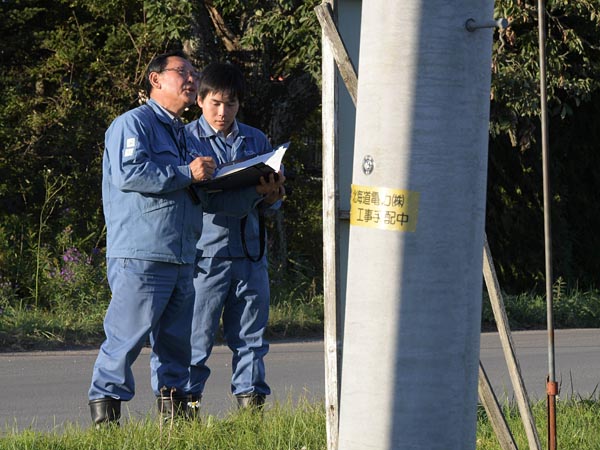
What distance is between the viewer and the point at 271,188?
599cm

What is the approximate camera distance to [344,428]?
279 cm

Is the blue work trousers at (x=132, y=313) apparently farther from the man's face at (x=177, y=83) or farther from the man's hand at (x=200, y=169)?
the man's face at (x=177, y=83)

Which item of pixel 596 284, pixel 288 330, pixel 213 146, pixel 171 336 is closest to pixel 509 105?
pixel 288 330

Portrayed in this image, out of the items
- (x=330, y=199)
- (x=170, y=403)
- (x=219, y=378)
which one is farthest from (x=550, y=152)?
(x=330, y=199)

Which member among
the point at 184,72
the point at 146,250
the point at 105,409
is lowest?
the point at 105,409

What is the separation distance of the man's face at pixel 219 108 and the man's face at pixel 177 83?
1.55ft

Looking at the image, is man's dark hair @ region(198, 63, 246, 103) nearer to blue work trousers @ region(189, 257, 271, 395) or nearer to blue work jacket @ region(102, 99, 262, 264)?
blue work jacket @ region(102, 99, 262, 264)

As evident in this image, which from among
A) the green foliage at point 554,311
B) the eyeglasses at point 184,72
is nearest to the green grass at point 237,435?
the eyeglasses at point 184,72

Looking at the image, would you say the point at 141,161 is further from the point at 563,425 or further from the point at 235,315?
the point at 563,425

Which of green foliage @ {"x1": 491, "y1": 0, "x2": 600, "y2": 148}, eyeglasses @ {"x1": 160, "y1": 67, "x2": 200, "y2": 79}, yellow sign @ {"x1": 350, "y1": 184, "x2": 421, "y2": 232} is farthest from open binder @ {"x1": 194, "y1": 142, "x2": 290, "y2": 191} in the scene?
green foliage @ {"x1": 491, "y1": 0, "x2": 600, "y2": 148}

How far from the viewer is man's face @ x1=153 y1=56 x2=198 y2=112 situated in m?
5.69

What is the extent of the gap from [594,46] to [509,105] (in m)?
1.48

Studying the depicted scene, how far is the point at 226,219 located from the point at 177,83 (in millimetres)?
863

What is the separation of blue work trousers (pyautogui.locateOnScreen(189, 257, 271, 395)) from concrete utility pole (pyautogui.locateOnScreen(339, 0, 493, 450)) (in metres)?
3.43
